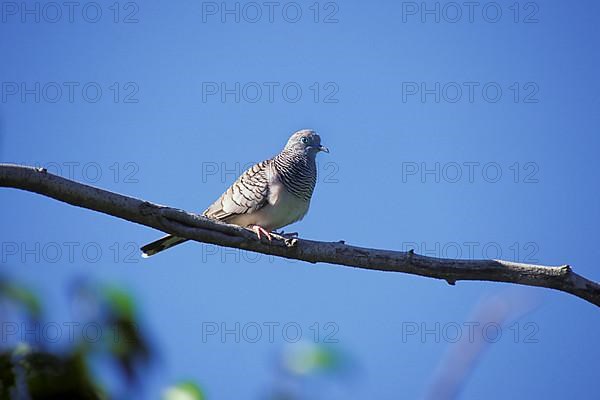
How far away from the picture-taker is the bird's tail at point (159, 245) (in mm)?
6840

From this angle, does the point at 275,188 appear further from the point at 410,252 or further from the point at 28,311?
the point at 28,311

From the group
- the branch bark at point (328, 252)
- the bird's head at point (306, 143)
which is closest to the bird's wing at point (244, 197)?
the bird's head at point (306, 143)

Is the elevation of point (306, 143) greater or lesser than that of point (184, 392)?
greater

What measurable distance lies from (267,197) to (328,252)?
2.06 meters

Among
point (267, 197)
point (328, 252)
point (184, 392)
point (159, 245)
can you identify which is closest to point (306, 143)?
point (267, 197)

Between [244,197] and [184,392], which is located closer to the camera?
[184,392]

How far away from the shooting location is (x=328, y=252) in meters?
5.36

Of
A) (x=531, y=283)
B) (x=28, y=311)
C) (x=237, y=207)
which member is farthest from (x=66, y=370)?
(x=237, y=207)

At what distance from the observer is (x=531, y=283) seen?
16.9 ft

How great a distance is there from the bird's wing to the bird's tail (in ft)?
1.98

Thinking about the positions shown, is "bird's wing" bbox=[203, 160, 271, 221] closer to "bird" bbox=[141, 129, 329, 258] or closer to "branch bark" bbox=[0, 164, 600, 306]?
"bird" bbox=[141, 129, 329, 258]

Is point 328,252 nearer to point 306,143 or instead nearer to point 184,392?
point 306,143

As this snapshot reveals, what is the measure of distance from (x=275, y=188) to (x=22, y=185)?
324 cm

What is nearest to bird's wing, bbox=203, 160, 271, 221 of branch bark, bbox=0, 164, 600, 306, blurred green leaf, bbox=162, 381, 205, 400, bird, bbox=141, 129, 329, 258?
bird, bbox=141, 129, 329, 258
